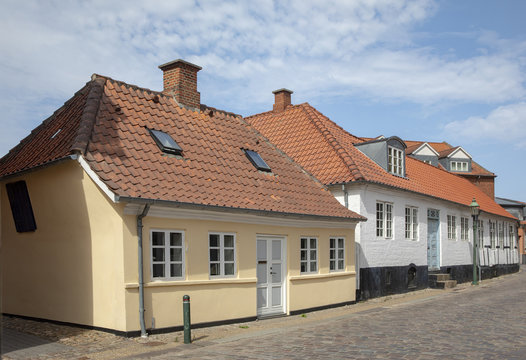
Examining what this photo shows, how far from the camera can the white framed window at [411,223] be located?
2086cm

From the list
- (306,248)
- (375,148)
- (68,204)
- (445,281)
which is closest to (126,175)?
(68,204)

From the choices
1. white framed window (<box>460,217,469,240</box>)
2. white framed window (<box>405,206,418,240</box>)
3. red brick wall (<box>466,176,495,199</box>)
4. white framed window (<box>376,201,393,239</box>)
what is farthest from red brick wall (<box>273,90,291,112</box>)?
red brick wall (<box>466,176,495,199</box>)

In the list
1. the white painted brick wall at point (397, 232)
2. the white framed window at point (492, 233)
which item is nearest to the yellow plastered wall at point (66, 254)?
the white painted brick wall at point (397, 232)

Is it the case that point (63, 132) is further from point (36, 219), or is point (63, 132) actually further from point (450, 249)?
point (450, 249)

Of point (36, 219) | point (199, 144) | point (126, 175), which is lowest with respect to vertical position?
point (36, 219)

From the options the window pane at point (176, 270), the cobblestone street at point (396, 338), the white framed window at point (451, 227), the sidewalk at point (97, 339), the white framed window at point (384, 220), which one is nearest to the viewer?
the cobblestone street at point (396, 338)

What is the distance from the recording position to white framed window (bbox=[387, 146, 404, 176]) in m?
20.8

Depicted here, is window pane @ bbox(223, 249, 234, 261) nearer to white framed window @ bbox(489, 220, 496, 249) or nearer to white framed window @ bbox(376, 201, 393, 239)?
white framed window @ bbox(376, 201, 393, 239)

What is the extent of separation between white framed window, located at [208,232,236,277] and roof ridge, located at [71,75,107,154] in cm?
339

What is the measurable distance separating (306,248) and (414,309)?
3.49 meters

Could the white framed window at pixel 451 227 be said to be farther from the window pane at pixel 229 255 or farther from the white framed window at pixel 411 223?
the window pane at pixel 229 255

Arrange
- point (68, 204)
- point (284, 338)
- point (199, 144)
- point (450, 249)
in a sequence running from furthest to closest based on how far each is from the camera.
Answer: point (450, 249) → point (199, 144) → point (68, 204) → point (284, 338)

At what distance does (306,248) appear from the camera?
49.4 ft

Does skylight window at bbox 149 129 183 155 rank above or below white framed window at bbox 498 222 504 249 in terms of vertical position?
above
